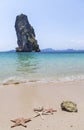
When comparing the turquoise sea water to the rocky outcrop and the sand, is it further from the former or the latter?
the rocky outcrop

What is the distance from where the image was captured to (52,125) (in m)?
6.01

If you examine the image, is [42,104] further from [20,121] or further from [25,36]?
[25,36]

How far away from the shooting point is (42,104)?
26.1ft

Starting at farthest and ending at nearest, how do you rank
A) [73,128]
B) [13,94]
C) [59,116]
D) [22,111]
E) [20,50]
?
[20,50] < [13,94] < [22,111] < [59,116] < [73,128]

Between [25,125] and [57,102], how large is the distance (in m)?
2.43

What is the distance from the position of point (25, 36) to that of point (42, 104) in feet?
303

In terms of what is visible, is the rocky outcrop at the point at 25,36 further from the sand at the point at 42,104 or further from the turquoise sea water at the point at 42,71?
the sand at the point at 42,104

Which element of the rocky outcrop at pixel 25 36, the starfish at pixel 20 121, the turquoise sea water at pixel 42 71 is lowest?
the turquoise sea water at pixel 42 71

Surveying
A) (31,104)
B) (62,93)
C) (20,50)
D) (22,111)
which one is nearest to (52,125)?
(22,111)

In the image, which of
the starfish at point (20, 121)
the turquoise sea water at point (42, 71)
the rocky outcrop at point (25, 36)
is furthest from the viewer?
the rocky outcrop at point (25, 36)

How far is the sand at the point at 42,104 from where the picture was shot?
602cm

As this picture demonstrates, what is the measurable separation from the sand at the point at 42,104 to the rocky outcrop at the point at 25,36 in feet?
284

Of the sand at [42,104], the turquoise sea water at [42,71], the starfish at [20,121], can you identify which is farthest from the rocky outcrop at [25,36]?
the starfish at [20,121]

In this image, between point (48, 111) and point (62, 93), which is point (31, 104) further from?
point (62, 93)
